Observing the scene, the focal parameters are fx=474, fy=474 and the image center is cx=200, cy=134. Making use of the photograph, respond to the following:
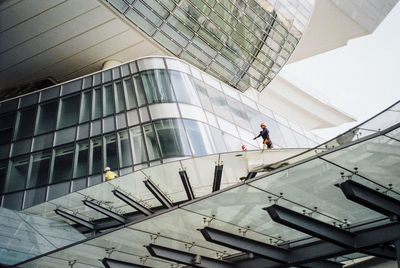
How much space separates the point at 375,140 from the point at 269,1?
1069 inches

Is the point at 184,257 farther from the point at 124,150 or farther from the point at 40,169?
the point at 40,169

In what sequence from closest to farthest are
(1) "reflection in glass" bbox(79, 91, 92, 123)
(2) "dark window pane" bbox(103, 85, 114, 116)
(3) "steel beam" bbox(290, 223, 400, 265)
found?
(3) "steel beam" bbox(290, 223, 400, 265) → (2) "dark window pane" bbox(103, 85, 114, 116) → (1) "reflection in glass" bbox(79, 91, 92, 123)

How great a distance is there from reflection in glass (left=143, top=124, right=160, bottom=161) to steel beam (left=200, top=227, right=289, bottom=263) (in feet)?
36.5

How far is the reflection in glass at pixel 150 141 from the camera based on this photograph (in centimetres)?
2155

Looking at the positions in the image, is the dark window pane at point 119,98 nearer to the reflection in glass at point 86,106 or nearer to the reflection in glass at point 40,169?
the reflection in glass at point 86,106

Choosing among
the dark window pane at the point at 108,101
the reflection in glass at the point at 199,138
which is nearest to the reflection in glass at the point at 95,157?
the dark window pane at the point at 108,101

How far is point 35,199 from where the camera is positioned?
23.0 m

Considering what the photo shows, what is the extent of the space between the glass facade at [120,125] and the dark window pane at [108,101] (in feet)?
0.19

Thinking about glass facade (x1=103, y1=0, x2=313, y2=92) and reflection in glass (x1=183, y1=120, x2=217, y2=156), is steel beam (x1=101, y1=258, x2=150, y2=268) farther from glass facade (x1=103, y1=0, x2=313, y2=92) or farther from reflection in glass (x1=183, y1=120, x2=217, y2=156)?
glass facade (x1=103, y1=0, x2=313, y2=92)

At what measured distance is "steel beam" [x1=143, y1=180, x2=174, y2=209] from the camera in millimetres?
13471

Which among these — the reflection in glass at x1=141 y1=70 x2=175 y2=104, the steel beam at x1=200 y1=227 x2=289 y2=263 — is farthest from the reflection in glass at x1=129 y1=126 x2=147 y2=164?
the steel beam at x1=200 y1=227 x2=289 y2=263

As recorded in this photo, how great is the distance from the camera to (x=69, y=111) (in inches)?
1031

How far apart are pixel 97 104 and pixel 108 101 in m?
0.70

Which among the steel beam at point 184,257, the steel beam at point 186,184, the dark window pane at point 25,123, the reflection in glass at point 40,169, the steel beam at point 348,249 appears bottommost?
the steel beam at point 348,249
